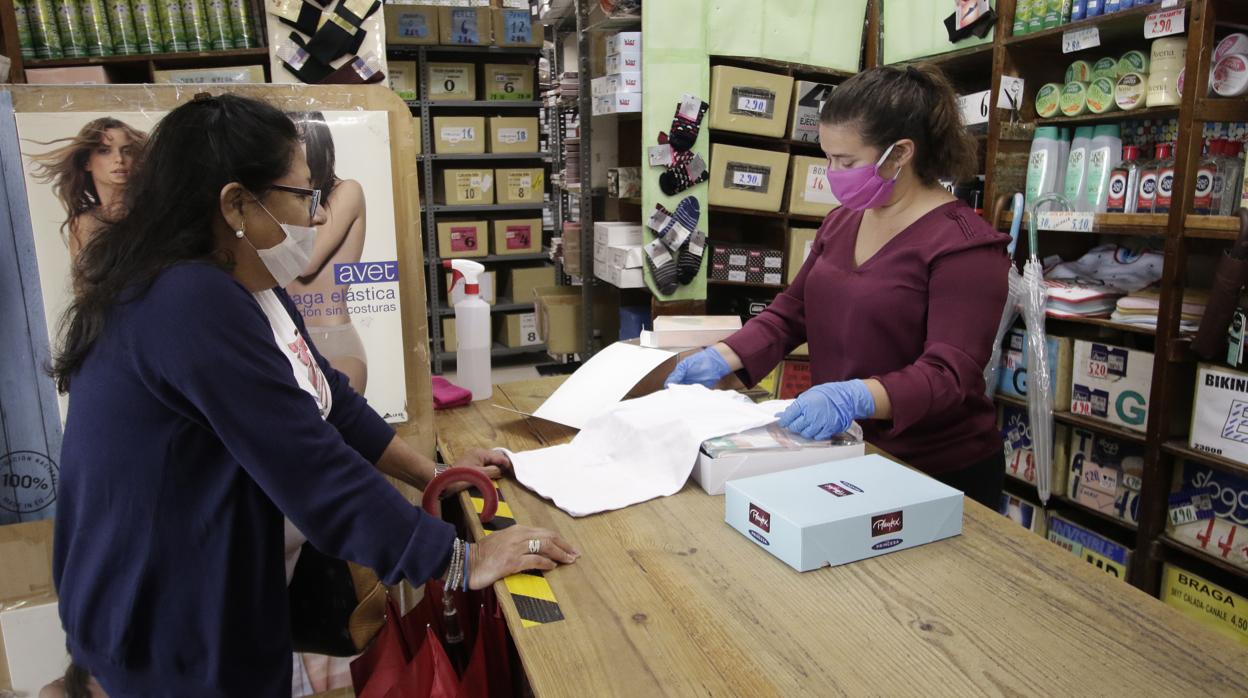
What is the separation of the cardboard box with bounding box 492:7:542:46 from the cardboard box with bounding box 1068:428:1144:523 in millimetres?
4853

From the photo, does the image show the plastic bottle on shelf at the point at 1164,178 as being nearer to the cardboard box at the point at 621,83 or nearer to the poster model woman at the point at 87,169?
the cardboard box at the point at 621,83

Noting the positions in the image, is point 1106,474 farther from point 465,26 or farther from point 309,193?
point 465,26

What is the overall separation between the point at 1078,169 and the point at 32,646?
11.3 ft

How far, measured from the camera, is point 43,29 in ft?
13.4

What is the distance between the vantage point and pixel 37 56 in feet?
13.5

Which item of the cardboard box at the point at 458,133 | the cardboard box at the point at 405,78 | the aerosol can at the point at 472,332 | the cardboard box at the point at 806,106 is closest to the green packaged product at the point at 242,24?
the cardboard box at the point at 405,78

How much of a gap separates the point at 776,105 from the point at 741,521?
2.86 m

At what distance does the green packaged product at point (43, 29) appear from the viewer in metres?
4.07

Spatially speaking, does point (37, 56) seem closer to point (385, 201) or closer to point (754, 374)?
point (385, 201)

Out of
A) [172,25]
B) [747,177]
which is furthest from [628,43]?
[172,25]

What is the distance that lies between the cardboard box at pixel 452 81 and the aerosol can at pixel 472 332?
448 cm

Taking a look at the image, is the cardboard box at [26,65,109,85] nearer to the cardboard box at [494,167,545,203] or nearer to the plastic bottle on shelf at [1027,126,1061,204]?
the cardboard box at [494,167,545,203]

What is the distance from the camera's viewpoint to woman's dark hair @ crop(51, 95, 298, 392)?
1.10 metres

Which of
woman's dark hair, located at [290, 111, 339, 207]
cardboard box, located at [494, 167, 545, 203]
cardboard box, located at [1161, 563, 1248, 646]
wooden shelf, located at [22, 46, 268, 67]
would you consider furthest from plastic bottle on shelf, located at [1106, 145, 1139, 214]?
cardboard box, located at [494, 167, 545, 203]
